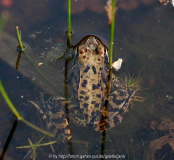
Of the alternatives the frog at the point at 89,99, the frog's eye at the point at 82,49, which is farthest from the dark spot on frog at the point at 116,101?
the frog's eye at the point at 82,49

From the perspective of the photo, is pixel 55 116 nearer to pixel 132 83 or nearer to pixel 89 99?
pixel 89 99

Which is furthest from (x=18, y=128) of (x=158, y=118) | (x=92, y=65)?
(x=158, y=118)

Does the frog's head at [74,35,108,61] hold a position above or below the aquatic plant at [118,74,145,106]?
above

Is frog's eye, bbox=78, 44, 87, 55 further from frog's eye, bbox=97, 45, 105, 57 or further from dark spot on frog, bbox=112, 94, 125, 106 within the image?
dark spot on frog, bbox=112, 94, 125, 106

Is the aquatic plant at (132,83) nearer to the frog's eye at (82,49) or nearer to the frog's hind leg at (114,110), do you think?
the frog's hind leg at (114,110)

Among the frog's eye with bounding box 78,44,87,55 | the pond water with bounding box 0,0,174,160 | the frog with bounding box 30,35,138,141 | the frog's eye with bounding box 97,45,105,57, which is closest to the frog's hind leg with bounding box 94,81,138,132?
the frog with bounding box 30,35,138,141

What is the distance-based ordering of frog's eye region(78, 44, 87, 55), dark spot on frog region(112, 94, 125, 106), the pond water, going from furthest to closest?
frog's eye region(78, 44, 87, 55)
dark spot on frog region(112, 94, 125, 106)
the pond water
